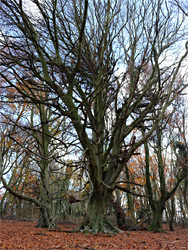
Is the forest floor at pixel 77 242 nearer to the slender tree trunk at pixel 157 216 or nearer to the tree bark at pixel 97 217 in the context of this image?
the tree bark at pixel 97 217

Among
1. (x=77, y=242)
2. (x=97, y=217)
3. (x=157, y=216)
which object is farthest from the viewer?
(x=157, y=216)

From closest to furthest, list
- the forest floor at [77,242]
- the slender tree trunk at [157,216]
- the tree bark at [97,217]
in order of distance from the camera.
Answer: the forest floor at [77,242]
the tree bark at [97,217]
the slender tree trunk at [157,216]

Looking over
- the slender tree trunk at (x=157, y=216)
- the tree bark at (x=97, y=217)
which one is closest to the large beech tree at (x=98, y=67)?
the tree bark at (x=97, y=217)

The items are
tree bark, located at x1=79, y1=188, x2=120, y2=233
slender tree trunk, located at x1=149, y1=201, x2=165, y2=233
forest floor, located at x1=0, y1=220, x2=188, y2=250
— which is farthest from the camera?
slender tree trunk, located at x1=149, y1=201, x2=165, y2=233

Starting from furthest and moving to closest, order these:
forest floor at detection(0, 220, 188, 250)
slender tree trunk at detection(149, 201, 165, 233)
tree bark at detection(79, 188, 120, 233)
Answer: slender tree trunk at detection(149, 201, 165, 233) < tree bark at detection(79, 188, 120, 233) < forest floor at detection(0, 220, 188, 250)

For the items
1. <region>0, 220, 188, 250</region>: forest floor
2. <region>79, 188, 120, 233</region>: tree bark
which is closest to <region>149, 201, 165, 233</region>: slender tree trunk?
<region>79, 188, 120, 233</region>: tree bark

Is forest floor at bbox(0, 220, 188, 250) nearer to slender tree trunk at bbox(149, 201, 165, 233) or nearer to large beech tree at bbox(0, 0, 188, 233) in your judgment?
large beech tree at bbox(0, 0, 188, 233)

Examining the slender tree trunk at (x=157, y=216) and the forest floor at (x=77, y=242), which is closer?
the forest floor at (x=77, y=242)

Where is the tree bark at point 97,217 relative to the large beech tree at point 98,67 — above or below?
below

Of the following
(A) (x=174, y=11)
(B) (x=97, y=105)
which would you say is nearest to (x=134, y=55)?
(A) (x=174, y=11)

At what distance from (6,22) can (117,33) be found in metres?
3.04

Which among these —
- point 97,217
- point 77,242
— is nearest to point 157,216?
point 97,217

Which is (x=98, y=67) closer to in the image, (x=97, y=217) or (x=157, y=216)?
(x=97, y=217)

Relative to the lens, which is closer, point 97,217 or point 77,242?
point 77,242
